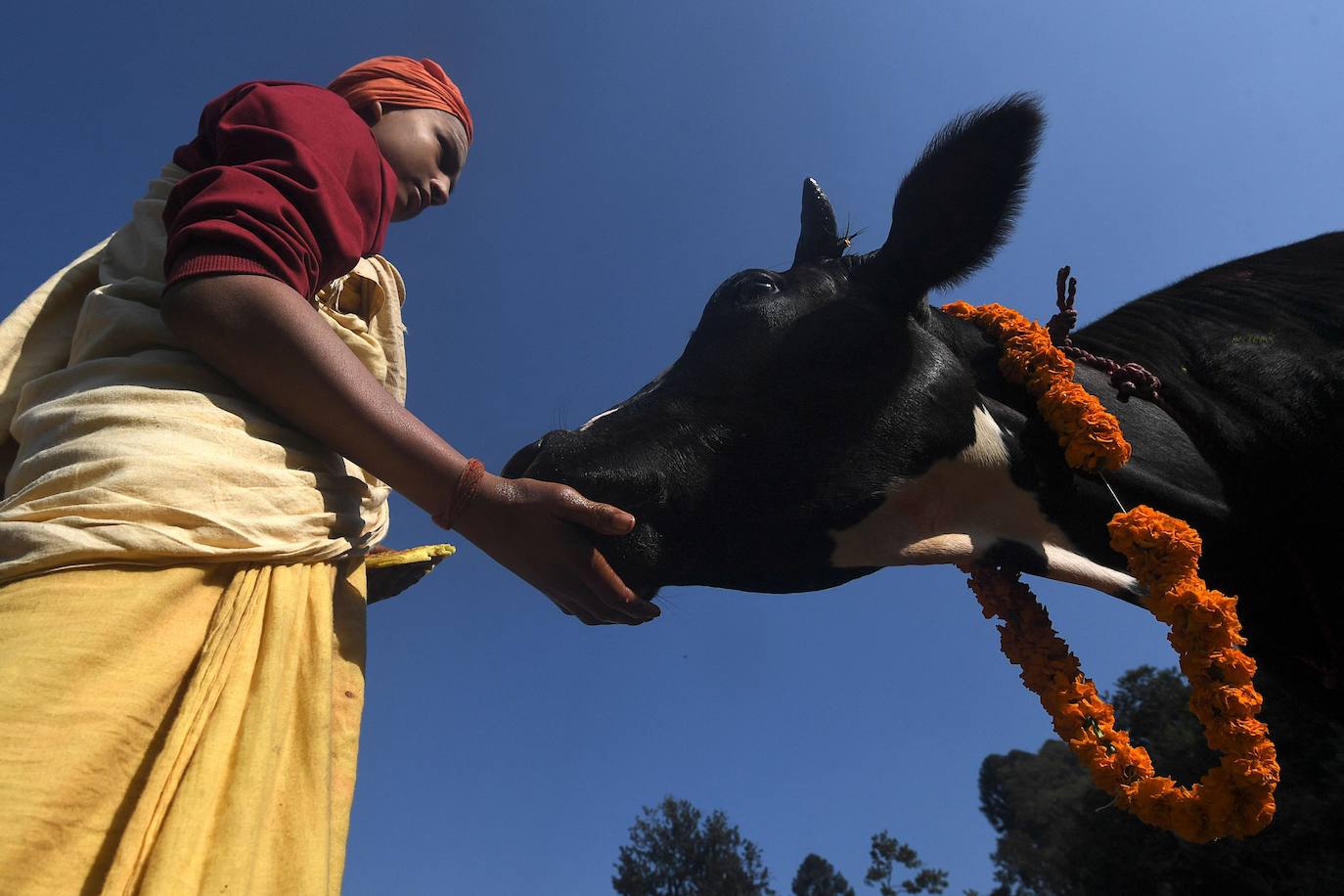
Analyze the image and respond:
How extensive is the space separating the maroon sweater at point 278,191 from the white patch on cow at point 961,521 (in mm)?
1733

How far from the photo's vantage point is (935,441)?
273cm

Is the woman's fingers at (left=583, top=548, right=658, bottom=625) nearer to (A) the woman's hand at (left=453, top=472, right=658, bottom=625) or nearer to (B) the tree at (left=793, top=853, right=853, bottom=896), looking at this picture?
(A) the woman's hand at (left=453, top=472, right=658, bottom=625)

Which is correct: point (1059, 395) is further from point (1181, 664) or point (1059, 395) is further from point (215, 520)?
point (215, 520)

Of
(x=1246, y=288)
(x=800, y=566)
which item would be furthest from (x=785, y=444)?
(x=1246, y=288)

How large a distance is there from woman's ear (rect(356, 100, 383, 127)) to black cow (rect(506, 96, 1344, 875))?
1.04 m

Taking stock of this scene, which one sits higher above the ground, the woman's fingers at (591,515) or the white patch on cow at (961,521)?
the white patch on cow at (961,521)

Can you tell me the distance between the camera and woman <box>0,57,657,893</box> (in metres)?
1.17

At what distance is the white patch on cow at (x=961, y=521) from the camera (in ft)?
8.86

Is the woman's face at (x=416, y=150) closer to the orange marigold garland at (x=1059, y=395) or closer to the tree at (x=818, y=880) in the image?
the orange marigold garland at (x=1059, y=395)

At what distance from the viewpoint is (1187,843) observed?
55.2 ft

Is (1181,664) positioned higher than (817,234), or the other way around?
(817,234)

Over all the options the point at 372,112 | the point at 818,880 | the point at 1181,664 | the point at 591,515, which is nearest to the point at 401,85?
the point at 372,112

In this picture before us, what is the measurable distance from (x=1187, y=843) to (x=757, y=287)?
62.4 ft

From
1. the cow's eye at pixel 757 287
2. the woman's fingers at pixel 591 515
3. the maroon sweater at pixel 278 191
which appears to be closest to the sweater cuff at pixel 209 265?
the maroon sweater at pixel 278 191
